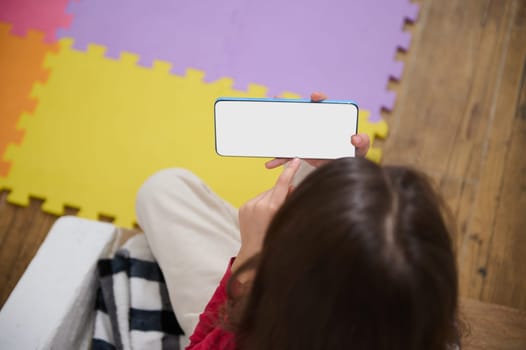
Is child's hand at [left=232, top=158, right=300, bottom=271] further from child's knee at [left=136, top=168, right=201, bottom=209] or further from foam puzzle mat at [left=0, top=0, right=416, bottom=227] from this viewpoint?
foam puzzle mat at [left=0, top=0, right=416, bottom=227]

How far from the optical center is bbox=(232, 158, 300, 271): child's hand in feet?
1.72

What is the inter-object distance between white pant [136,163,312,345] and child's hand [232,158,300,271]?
0.62ft

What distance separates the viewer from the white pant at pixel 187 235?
719 millimetres

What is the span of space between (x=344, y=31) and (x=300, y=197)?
33.7 inches

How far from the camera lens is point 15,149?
1.07 meters

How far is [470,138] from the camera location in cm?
111

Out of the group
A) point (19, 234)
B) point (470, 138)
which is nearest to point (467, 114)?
point (470, 138)

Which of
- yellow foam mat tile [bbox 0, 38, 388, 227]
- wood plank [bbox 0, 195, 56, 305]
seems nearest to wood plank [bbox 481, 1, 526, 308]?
yellow foam mat tile [bbox 0, 38, 388, 227]

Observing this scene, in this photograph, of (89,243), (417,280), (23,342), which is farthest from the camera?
(89,243)

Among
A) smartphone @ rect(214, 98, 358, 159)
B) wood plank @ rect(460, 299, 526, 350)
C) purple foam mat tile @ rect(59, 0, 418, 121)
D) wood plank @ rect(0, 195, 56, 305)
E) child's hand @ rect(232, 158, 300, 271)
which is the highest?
purple foam mat tile @ rect(59, 0, 418, 121)

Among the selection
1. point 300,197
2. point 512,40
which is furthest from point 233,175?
point 512,40

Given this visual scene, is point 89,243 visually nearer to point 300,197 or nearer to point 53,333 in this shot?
point 53,333

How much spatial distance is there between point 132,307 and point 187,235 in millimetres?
143

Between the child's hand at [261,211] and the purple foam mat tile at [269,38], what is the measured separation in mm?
613
